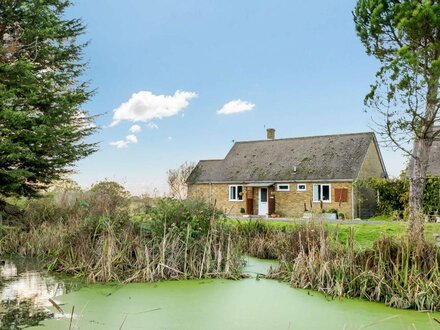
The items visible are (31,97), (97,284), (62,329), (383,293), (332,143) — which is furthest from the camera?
(332,143)

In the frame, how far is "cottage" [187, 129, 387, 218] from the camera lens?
23492 millimetres

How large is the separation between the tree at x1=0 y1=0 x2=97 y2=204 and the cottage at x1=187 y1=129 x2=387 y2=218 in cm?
909

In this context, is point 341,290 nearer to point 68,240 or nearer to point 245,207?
point 68,240

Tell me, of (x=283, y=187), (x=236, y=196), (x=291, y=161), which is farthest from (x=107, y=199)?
(x=291, y=161)

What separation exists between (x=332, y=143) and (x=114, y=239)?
19621 mm

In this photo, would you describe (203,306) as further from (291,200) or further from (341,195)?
(291,200)

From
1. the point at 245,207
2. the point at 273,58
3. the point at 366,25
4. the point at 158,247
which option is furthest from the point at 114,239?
the point at 245,207

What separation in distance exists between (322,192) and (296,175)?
6.13 ft

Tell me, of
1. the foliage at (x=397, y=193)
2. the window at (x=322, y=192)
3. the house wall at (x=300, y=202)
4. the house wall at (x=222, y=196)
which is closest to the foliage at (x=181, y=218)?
the foliage at (x=397, y=193)

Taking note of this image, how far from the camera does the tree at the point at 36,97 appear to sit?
14883 millimetres

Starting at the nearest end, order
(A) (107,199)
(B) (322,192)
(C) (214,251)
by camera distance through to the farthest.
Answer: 1. (C) (214,251)
2. (A) (107,199)
3. (B) (322,192)

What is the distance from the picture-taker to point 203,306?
20.7 ft

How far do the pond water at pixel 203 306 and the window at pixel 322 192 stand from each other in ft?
53.3

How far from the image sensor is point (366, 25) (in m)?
14.6
